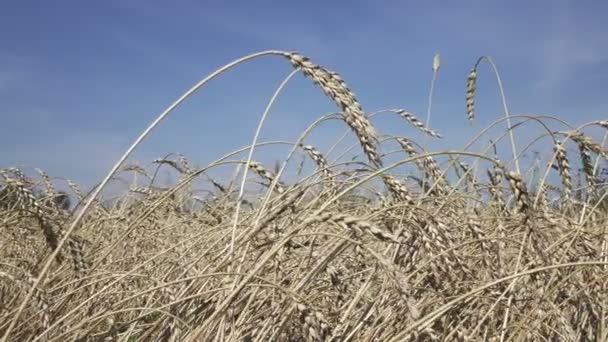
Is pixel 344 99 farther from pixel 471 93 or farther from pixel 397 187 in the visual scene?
pixel 471 93

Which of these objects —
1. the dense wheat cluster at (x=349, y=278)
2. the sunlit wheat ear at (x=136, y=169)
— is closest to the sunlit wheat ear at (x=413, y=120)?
the dense wheat cluster at (x=349, y=278)

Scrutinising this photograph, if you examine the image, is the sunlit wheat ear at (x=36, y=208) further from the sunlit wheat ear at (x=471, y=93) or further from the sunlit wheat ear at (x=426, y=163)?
the sunlit wheat ear at (x=471, y=93)

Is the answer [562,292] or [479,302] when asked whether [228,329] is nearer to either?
[479,302]

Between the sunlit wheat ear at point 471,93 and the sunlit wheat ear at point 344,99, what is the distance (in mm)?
1582

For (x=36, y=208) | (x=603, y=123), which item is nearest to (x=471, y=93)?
(x=603, y=123)

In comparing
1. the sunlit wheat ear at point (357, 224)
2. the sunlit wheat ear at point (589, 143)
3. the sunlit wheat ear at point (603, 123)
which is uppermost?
the sunlit wheat ear at point (603, 123)

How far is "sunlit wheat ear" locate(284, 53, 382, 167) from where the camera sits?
Result: 1.57 meters

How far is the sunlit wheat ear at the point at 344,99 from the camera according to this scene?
1569 millimetres

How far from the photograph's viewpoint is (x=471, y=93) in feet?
10.4

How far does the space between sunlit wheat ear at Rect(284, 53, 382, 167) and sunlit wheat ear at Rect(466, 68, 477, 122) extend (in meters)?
1.58

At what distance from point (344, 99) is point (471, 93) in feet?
5.73

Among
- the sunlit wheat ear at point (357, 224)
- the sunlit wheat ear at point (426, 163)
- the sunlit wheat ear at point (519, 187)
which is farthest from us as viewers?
the sunlit wheat ear at point (426, 163)

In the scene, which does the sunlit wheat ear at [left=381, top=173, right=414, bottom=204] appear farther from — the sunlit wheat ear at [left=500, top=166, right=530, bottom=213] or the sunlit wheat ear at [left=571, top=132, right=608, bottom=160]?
the sunlit wheat ear at [left=571, top=132, right=608, bottom=160]

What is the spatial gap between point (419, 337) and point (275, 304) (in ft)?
1.38
